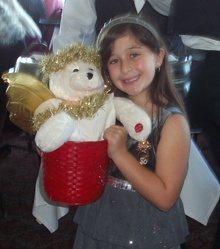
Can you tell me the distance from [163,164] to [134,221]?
162 millimetres

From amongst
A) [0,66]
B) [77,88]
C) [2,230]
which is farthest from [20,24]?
[77,88]

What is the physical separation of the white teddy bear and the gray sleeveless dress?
0.21 ft

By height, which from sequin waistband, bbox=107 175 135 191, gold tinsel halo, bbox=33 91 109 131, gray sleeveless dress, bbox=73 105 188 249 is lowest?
gray sleeveless dress, bbox=73 105 188 249

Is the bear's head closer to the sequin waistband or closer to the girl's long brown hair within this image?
the girl's long brown hair

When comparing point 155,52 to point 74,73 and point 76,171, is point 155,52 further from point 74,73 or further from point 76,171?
point 76,171

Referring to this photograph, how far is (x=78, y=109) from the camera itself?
76 cm

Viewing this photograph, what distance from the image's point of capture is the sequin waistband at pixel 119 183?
34.6 inches

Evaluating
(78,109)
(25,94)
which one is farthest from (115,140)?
(25,94)

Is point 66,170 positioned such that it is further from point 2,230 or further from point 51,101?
point 2,230

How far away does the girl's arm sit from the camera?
78cm

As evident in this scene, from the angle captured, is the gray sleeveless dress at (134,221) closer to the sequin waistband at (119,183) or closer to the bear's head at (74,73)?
the sequin waistband at (119,183)

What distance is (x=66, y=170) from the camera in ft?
2.41

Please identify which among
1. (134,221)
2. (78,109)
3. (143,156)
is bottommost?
(134,221)

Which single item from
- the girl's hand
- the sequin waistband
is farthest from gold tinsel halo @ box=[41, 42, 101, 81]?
the sequin waistband
